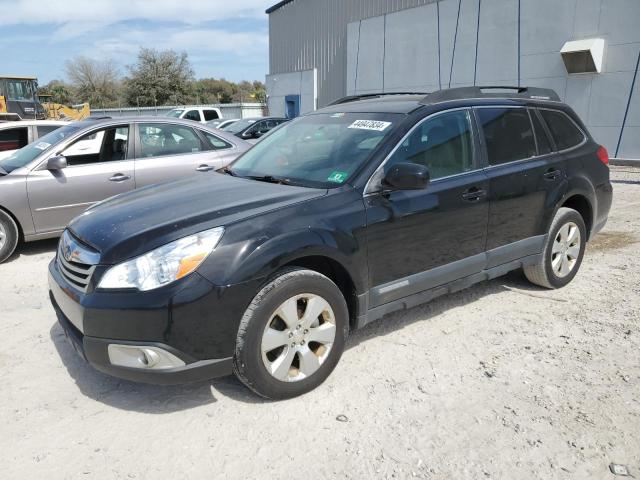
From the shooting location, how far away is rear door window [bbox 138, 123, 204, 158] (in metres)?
6.61

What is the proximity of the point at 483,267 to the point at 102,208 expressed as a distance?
→ 282 centimetres

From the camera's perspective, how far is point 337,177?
3428 mm

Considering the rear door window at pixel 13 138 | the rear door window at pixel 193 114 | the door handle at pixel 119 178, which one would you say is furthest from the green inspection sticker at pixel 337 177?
the rear door window at pixel 193 114

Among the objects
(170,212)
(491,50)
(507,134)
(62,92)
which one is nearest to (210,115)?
(491,50)

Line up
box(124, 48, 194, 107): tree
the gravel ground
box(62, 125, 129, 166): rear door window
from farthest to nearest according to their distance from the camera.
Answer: box(124, 48, 194, 107): tree, box(62, 125, 129, 166): rear door window, the gravel ground

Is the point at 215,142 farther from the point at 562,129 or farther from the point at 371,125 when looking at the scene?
the point at 562,129

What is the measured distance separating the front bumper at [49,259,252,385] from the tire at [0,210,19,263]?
3.83m

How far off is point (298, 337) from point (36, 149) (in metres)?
4.97

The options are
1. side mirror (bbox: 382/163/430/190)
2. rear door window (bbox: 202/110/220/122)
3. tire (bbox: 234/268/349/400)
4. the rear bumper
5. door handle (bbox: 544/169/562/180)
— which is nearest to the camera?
tire (bbox: 234/268/349/400)

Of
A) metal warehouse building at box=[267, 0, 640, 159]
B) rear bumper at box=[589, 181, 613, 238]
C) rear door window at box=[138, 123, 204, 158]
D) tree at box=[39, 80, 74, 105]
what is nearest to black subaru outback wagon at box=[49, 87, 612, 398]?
rear bumper at box=[589, 181, 613, 238]

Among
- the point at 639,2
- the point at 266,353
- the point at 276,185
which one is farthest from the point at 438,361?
the point at 639,2

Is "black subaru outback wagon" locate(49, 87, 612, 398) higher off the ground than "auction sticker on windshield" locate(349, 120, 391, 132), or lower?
lower

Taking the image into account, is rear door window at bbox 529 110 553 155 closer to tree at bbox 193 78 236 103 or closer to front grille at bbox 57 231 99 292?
front grille at bbox 57 231 99 292

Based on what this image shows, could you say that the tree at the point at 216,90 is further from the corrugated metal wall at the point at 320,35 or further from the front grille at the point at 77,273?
the front grille at the point at 77,273
